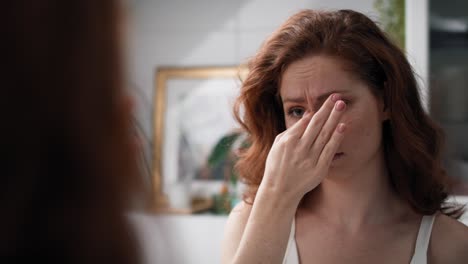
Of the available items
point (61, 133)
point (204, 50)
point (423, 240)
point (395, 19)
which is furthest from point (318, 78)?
point (204, 50)

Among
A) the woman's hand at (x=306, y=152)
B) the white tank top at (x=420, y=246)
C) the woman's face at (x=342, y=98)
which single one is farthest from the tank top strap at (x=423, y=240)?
the woman's hand at (x=306, y=152)

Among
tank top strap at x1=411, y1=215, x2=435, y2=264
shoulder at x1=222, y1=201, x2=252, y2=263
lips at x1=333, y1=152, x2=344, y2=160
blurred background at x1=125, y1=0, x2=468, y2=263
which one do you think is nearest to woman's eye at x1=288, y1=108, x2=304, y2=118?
lips at x1=333, y1=152, x2=344, y2=160

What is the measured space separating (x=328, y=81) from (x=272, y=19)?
1.49m

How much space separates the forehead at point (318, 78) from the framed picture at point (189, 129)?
144cm

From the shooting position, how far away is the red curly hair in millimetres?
1032

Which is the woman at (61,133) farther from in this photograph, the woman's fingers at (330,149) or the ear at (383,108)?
the ear at (383,108)

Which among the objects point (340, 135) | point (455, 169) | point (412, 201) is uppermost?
point (340, 135)

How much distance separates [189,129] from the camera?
2582 mm

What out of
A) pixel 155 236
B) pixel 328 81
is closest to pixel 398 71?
pixel 328 81

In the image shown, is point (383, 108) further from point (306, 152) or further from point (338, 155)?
point (306, 152)

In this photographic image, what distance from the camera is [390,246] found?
1073 mm

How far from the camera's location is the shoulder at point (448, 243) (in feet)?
3.33

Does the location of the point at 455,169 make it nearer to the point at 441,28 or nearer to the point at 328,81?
the point at 441,28

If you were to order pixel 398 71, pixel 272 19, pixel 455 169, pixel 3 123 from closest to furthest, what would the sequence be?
pixel 3 123 → pixel 398 71 → pixel 455 169 → pixel 272 19
